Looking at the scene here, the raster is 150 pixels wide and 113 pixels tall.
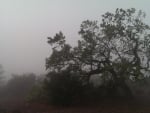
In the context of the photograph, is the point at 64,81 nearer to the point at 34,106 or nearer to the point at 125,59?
the point at 34,106

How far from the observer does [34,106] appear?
95.5 feet

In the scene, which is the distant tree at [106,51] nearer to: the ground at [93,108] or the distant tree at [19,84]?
the ground at [93,108]

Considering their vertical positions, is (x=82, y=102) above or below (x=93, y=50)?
below

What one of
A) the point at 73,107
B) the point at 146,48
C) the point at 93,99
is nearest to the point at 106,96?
the point at 93,99

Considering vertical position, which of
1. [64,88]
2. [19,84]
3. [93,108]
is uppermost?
[19,84]

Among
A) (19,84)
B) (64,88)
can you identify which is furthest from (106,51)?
(19,84)

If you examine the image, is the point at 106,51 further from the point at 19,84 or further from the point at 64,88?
the point at 19,84

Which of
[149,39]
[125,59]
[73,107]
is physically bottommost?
[73,107]

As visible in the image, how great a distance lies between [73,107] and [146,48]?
9970 mm

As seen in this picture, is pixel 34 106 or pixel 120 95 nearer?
pixel 34 106

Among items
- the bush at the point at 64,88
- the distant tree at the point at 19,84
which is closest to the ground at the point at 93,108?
the bush at the point at 64,88

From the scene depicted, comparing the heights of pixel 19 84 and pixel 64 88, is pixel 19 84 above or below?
above

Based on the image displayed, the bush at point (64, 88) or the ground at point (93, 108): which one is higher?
the bush at point (64, 88)

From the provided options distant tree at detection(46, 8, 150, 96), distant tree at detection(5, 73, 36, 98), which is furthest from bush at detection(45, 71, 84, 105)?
distant tree at detection(5, 73, 36, 98)
